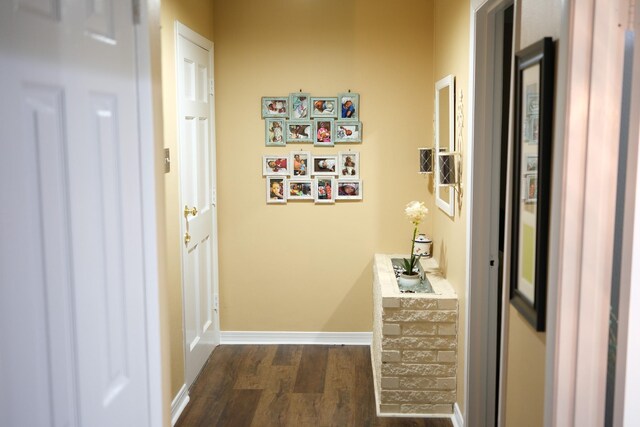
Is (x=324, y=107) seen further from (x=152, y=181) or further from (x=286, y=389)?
(x=152, y=181)

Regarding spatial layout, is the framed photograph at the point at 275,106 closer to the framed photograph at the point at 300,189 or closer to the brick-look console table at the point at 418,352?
the framed photograph at the point at 300,189

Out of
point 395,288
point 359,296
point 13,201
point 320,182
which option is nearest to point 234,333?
point 359,296

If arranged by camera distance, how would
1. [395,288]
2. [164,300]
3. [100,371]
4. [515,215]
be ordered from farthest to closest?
[395,288] < [515,215] < [164,300] < [100,371]

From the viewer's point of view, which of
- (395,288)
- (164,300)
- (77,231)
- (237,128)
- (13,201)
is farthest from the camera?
(237,128)

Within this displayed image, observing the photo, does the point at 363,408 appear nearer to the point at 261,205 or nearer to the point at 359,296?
the point at 359,296

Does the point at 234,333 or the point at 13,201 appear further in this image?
the point at 234,333

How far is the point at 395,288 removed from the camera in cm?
366

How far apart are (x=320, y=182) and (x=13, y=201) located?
3540mm

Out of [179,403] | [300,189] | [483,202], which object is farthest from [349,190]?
[179,403]

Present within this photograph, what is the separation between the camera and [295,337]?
4734mm

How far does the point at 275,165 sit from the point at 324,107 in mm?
535

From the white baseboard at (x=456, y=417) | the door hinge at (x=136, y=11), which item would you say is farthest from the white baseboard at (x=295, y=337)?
the door hinge at (x=136, y=11)

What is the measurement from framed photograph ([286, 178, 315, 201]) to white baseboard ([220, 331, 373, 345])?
1.01 meters

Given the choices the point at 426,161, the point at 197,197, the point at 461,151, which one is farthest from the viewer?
the point at 426,161
